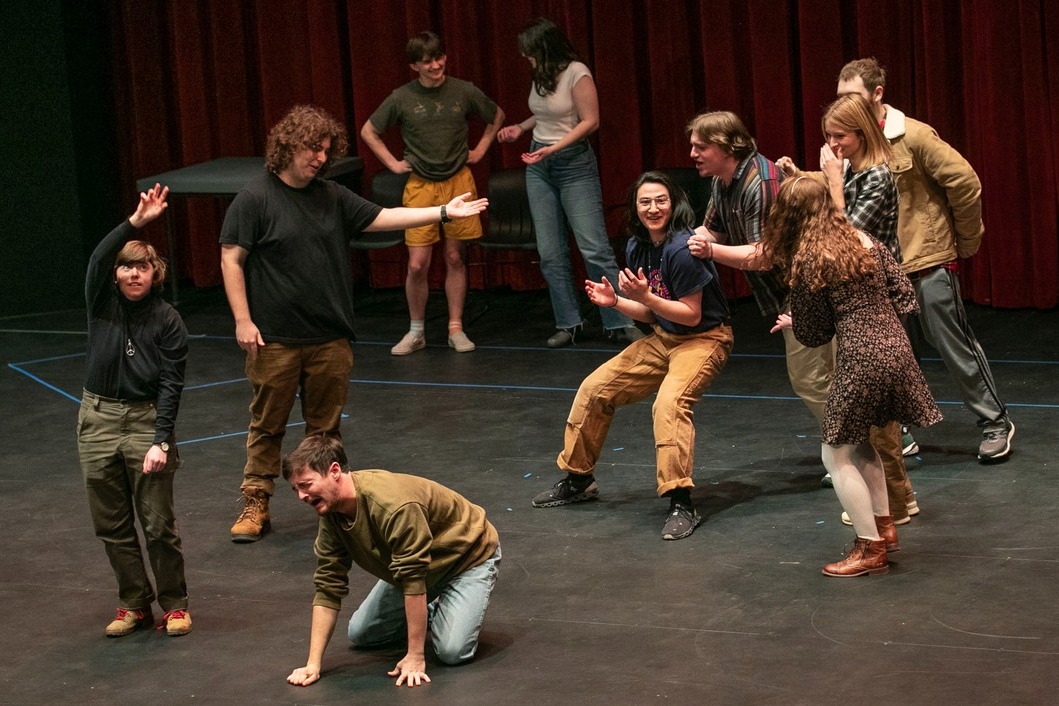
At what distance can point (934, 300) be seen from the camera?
527cm

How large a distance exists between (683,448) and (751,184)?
905 millimetres

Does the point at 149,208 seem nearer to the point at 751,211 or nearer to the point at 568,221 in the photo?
the point at 751,211

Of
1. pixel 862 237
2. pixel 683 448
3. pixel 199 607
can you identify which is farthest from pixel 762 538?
pixel 199 607

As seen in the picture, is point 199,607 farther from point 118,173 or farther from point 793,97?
point 118,173

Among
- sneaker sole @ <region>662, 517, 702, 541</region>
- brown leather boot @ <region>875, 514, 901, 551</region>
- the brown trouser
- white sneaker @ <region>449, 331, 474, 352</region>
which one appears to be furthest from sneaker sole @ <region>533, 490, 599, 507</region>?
white sneaker @ <region>449, 331, 474, 352</region>

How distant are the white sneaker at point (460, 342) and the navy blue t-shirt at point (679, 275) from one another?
113 inches

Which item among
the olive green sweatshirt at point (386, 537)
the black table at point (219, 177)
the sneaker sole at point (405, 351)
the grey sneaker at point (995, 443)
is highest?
the black table at point (219, 177)

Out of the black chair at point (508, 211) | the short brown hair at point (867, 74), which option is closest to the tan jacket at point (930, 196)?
the short brown hair at point (867, 74)

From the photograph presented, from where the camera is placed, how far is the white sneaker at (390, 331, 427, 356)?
7.91 meters

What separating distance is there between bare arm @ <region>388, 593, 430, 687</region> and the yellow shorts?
4.28m

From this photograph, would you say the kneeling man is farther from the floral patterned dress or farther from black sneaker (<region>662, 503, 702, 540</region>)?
the floral patterned dress

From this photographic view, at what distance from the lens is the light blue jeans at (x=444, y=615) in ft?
12.8

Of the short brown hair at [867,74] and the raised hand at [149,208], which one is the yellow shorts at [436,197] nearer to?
the short brown hair at [867,74]

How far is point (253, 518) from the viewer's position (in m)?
5.09
